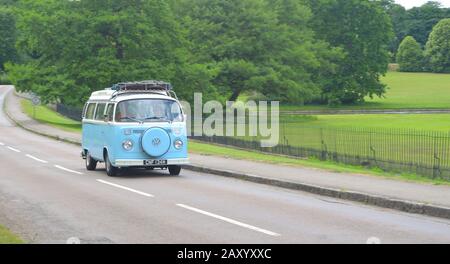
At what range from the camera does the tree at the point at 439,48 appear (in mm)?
142250

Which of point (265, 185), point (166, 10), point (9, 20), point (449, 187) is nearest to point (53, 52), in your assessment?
point (166, 10)

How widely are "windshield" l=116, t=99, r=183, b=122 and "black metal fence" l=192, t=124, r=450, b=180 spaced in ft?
25.0

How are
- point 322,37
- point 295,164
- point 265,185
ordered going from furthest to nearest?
point 322,37, point 295,164, point 265,185

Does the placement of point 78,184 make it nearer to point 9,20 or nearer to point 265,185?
point 265,185

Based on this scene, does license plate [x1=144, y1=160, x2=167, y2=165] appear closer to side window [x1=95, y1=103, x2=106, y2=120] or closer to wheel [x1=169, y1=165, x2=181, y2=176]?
wheel [x1=169, y1=165, x2=181, y2=176]

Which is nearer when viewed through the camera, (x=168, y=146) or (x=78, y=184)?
(x=78, y=184)

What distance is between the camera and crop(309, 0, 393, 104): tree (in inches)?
3723

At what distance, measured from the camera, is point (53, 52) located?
57.3 metres

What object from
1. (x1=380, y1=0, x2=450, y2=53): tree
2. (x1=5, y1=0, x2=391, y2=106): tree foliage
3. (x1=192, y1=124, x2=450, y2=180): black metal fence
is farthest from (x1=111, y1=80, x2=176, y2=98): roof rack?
(x1=380, y1=0, x2=450, y2=53): tree

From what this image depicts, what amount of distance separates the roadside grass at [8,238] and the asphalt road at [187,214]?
0.26 metres

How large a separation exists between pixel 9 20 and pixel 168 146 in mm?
125412

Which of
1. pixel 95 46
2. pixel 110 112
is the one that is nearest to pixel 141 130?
pixel 110 112

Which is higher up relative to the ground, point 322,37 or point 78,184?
point 322,37

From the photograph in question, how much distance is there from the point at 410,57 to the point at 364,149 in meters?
134
